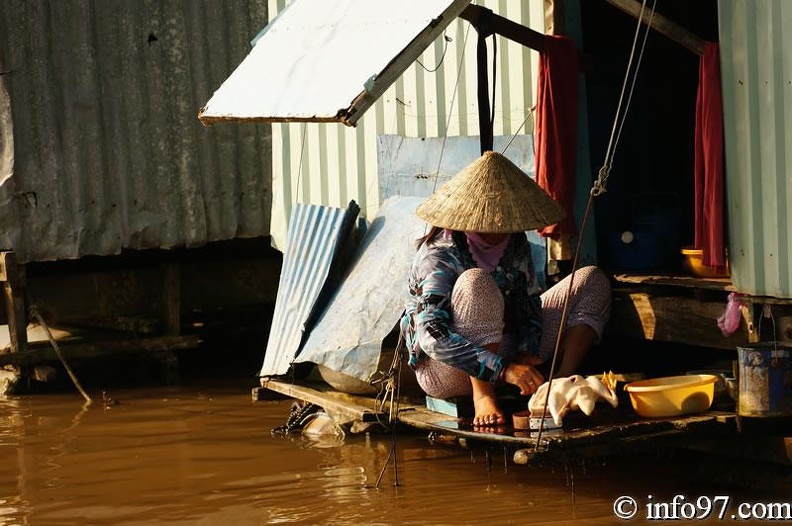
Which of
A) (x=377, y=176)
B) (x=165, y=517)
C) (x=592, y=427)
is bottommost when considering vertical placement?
(x=165, y=517)

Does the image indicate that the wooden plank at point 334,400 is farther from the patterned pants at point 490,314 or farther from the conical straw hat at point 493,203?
the conical straw hat at point 493,203

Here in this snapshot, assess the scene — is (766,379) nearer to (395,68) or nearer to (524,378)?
(524,378)

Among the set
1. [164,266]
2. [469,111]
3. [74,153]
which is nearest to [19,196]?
[74,153]

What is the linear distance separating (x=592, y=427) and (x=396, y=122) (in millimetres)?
3020

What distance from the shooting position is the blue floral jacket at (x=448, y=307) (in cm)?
607

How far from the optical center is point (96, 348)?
384 inches

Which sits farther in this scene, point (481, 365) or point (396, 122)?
point (396, 122)

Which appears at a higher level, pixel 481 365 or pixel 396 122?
pixel 396 122

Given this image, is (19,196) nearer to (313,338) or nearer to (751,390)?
(313,338)

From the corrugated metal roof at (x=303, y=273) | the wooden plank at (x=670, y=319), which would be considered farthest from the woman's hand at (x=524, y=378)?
the corrugated metal roof at (x=303, y=273)

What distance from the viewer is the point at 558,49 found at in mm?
6664

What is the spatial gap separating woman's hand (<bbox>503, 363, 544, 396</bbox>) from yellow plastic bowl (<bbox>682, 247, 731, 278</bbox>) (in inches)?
40.9

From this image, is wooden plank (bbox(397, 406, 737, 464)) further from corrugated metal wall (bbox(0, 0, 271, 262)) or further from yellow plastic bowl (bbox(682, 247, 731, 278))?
corrugated metal wall (bbox(0, 0, 271, 262))

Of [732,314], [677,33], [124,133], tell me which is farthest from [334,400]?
[124,133]
